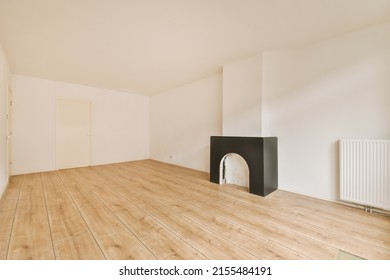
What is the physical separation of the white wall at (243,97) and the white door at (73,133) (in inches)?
158

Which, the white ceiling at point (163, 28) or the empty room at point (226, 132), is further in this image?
the white ceiling at point (163, 28)

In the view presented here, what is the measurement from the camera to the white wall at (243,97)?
310cm

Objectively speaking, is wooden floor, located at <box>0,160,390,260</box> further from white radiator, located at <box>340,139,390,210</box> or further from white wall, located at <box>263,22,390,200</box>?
white wall, located at <box>263,22,390,200</box>

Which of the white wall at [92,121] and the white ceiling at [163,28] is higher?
the white ceiling at [163,28]

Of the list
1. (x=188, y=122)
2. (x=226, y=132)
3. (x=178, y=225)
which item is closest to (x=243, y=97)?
(x=226, y=132)

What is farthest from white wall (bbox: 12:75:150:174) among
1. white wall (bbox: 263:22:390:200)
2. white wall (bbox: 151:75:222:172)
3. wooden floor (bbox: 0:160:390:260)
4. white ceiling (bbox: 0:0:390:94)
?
white wall (bbox: 263:22:390:200)

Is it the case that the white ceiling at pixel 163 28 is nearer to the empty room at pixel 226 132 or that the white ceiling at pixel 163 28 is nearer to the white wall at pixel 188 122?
the empty room at pixel 226 132

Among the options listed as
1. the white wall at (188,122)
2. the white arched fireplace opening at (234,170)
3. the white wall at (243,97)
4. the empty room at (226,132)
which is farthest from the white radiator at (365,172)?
the white wall at (188,122)

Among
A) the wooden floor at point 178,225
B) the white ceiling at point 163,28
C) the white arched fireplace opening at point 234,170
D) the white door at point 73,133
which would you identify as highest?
the white ceiling at point 163,28

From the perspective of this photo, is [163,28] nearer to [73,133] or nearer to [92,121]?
[92,121]

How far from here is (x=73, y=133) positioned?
15.9 feet

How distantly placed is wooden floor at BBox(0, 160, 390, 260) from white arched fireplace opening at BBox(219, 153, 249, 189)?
0.29 m

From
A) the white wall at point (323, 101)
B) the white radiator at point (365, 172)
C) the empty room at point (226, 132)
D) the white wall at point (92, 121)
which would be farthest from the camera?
the white wall at point (92, 121)
